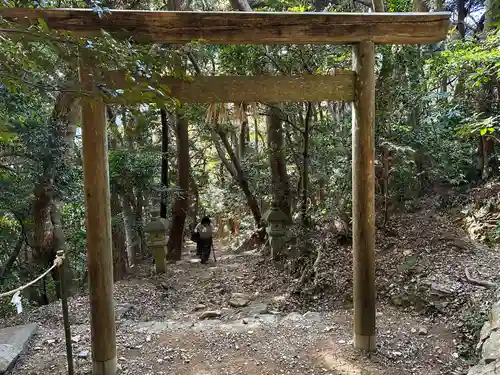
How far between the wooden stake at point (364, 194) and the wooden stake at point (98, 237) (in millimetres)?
2434

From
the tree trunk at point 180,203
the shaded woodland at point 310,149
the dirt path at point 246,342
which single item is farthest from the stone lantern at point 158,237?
the tree trunk at point 180,203

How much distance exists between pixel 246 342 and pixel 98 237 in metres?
Result: 2.09

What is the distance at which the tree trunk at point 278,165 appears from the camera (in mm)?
8672

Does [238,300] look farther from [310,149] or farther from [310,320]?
[310,149]

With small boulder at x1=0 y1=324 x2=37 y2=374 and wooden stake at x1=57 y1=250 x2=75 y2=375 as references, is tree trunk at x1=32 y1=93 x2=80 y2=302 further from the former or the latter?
wooden stake at x1=57 y1=250 x2=75 y2=375

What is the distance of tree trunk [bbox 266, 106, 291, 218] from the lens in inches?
341

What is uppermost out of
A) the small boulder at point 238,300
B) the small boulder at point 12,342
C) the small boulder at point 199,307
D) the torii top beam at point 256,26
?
the torii top beam at point 256,26

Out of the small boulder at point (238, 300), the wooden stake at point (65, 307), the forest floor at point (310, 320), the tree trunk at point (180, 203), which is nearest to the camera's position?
the wooden stake at point (65, 307)

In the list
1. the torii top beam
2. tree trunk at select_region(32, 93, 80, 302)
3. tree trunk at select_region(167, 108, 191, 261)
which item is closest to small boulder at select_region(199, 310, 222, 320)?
tree trunk at select_region(32, 93, 80, 302)

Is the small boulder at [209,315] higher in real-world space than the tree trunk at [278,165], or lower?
lower

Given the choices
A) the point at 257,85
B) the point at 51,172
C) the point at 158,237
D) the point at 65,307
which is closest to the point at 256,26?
the point at 257,85

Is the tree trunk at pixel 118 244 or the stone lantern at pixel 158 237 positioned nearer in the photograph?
the stone lantern at pixel 158 237

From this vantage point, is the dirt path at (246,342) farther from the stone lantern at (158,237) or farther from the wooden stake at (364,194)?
the stone lantern at (158,237)

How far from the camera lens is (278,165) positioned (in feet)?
29.3
